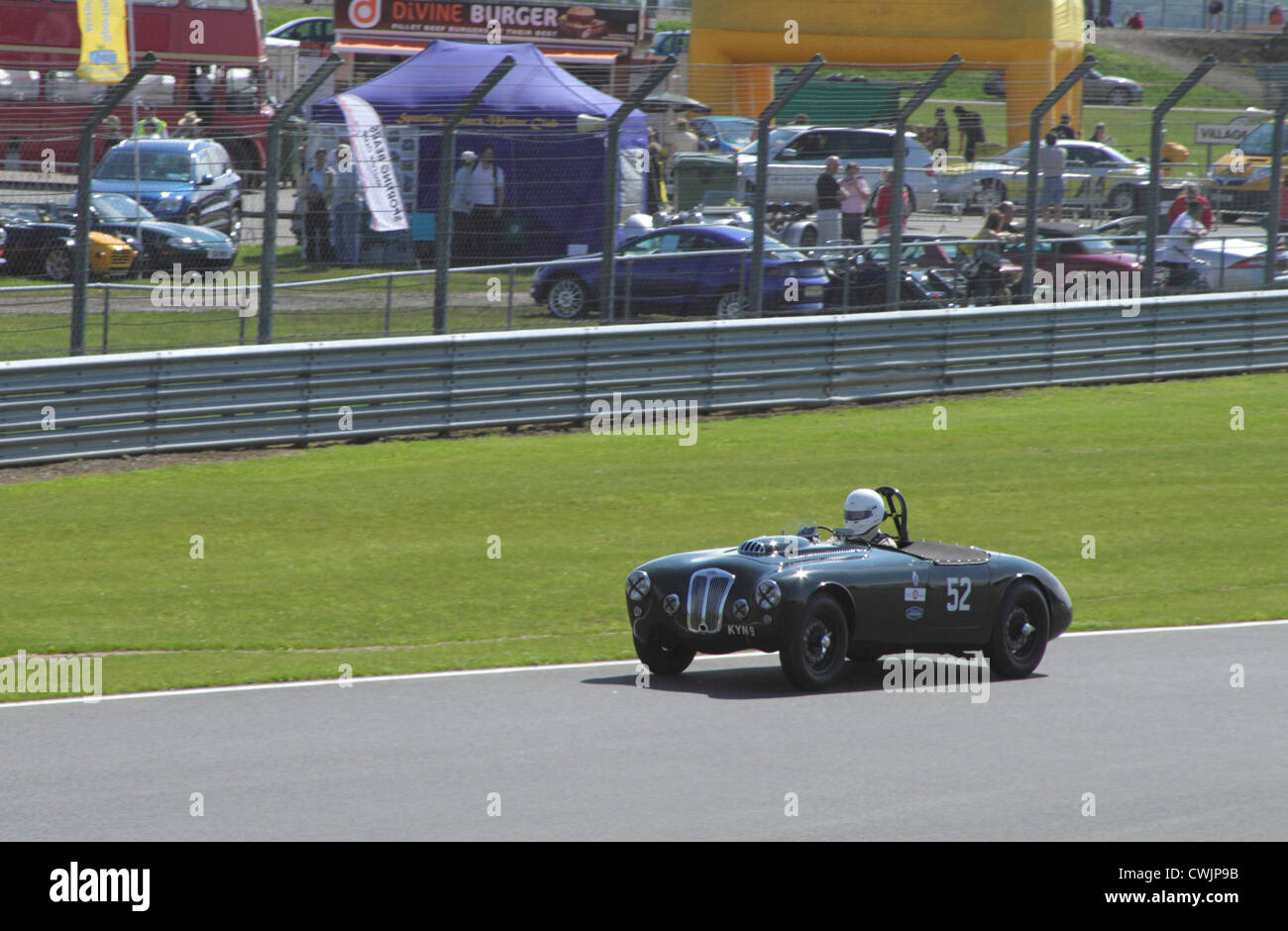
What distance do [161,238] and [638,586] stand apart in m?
12.6

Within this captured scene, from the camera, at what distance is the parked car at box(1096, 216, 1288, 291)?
2134 centimetres

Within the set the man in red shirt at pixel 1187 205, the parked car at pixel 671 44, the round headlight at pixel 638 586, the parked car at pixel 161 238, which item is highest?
the parked car at pixel 671 44

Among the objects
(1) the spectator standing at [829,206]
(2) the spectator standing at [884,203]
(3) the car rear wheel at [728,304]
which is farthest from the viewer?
(1) the spectator standing at [829,206]

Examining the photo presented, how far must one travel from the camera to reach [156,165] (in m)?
27.4

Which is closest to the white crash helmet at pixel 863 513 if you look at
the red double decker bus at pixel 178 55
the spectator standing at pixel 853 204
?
the spectator standing at pixel 853 204

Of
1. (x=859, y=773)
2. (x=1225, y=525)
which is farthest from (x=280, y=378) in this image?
(x=859, y=773)

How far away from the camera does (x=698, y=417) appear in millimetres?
17297

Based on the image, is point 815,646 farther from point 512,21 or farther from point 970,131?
point 512,21

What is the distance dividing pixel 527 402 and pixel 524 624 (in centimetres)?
614

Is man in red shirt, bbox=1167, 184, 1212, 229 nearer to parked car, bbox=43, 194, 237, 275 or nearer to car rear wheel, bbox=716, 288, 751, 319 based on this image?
car rear wheel, bbox=716, 288, 751, 319

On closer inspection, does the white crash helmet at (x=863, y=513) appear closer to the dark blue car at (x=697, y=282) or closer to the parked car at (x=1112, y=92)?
the dark blue car at (x=697, y=282)

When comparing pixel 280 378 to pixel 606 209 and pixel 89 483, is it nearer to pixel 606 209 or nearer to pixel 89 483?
pixel 89 483

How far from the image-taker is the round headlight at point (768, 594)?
843cm

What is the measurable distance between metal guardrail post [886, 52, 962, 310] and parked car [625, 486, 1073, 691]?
8912 mm
